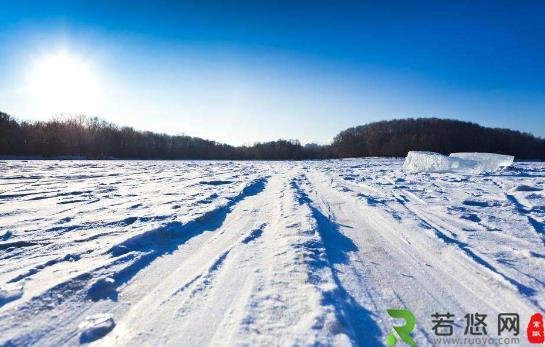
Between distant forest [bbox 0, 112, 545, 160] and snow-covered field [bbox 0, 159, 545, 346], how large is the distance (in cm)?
4811

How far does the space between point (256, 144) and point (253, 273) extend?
75072 millimetres

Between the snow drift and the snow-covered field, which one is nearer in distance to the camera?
the snow-covered field

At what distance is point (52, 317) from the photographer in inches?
79.1

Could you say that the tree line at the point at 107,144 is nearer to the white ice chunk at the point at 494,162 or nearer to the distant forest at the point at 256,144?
the distant forest at the point at 256,144

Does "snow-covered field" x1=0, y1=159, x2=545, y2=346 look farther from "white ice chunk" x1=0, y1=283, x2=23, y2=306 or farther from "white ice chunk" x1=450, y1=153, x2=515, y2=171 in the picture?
"white ice chunk" x1=450, y1=153, x2=515, y2=171

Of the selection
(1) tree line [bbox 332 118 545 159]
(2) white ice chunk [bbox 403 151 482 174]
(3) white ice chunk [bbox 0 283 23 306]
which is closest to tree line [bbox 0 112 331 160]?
(1) tree line [bbox 332 118 545 159]

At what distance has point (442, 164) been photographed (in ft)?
A: 49.4

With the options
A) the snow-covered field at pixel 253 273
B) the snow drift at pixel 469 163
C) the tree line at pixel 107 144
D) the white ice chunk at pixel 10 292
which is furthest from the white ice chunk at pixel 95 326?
the tree line at pixel 107 144

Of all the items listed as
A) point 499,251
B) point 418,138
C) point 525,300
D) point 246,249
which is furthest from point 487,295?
point 418,138

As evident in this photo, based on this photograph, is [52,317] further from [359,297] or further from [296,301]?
[359,297]

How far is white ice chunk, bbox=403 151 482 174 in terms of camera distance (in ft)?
47.6

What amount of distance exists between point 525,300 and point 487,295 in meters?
0.25

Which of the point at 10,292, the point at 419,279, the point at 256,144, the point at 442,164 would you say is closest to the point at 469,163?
the point at 442,164

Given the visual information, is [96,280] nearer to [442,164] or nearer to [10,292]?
[10,292]
